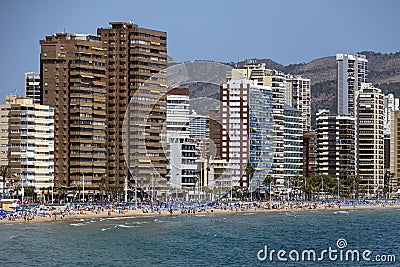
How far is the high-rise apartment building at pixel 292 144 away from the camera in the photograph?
18662 cm

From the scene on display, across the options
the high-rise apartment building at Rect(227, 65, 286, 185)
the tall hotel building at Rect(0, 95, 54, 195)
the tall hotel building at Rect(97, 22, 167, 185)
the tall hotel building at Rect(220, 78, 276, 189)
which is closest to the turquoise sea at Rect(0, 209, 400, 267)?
the tall hotel building at Rect(97, 22, 167, 185)

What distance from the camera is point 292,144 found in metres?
189

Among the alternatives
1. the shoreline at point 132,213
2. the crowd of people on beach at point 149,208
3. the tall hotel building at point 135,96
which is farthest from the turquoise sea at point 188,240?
the tall hotel building at point 135,96

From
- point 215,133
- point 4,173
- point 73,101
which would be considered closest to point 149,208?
point 4,173

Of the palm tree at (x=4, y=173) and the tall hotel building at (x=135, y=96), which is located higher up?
the tall hotel building at (x=135, y=96)

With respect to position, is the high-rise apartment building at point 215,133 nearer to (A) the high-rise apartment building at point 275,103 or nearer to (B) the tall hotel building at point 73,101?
(A) the high-rise apartment building at point 275,103

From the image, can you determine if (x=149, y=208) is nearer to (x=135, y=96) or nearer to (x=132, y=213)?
(x=132, y=213)

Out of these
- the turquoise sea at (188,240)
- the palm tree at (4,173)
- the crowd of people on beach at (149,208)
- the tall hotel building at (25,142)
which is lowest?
the turquoise sea at (188,240)

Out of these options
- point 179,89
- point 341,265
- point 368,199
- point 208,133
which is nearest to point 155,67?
point 179,89

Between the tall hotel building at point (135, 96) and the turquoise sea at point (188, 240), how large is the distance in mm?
20994

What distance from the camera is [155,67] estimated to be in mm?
150625

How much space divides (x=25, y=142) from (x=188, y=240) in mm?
52613

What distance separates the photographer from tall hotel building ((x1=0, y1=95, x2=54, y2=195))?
136 metres

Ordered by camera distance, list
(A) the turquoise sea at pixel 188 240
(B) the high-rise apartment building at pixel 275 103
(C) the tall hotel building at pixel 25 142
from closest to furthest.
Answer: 1. (A) the turquoise sea at pixel 188 240
2. (C) the tall hotel building at pixel 25 142
3. (B) the high-rise apartment building at pixel 275 103
